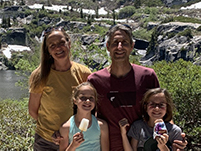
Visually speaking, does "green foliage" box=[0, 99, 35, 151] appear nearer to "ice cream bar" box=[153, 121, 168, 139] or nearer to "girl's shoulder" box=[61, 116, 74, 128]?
"girl's shoulder" box=[61, 116, 74, 128]

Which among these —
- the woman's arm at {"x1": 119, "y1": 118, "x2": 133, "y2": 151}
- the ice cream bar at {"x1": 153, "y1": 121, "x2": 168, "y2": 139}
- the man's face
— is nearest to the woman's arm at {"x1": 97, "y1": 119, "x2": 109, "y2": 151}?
the woman's arm at {"x1": 119, "y1": 118, "x2": 133, "y2": 151}

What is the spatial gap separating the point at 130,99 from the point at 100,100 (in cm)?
29

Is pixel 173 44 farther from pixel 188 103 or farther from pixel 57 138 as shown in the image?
pixel 57 138

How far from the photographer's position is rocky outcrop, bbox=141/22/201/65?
59.0m

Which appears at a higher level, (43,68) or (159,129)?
(43,68)

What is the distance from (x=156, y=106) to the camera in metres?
2.30

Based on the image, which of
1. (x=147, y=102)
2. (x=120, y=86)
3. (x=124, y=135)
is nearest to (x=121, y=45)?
(x=120, y=86)

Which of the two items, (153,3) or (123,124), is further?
(153,3)

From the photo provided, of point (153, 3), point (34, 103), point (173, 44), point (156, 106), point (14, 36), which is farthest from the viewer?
point (153, 3)

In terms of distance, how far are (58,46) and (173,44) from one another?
221 ft

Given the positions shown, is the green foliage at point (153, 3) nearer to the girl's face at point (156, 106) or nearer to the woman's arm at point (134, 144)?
the girl's face at point (156, 106)

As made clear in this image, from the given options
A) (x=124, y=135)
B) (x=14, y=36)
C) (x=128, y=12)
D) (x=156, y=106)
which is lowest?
(x=14, y=36)

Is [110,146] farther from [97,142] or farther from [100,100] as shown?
[100,100]

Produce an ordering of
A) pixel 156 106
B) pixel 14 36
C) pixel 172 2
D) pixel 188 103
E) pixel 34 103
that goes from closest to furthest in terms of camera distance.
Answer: pixel 156 106, pixel 34 103, pixel 188 103, pixel 14 36, pixel 172 2
